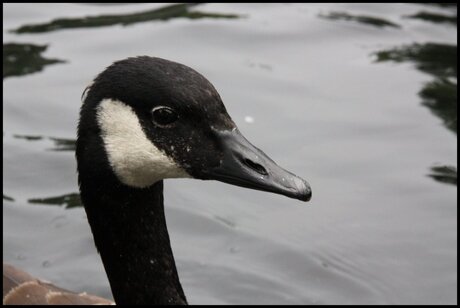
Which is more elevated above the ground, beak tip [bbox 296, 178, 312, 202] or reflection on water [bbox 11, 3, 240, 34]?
beak tip [bbox 296, 178, 312, 202]

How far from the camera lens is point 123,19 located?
34.8 ft

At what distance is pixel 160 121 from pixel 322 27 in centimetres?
628

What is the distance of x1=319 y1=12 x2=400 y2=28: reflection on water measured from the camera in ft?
35.1

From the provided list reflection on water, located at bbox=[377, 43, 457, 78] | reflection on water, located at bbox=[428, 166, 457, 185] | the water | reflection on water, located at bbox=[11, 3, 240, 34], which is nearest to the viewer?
the water

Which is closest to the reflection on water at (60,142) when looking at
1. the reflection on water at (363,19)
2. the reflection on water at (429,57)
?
the reflection on water at (429,57)

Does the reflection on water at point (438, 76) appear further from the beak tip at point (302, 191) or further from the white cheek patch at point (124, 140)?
the white cheek patch at point (124, 140)

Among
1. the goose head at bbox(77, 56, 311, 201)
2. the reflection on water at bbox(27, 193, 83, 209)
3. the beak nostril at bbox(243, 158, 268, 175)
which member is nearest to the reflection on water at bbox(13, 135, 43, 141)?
the reflection on water at bbox(27, 193, 83, 209)

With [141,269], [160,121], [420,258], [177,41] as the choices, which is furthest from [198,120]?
[177,41]

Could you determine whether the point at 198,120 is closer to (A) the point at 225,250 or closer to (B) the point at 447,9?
(A) the point at 225,250

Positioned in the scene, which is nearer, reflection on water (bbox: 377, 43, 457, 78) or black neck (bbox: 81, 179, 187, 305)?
black neck (bbox: 81, 179, 187, 305)

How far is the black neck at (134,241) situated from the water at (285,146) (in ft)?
6.68

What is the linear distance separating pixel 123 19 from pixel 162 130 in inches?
244

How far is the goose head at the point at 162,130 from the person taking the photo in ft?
14.8

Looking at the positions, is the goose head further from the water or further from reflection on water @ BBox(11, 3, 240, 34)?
reflection on water @ BBox(11, 3, 240, 34)
